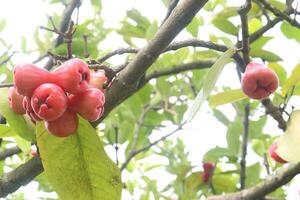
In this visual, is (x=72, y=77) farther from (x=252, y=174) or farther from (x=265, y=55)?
(x=252, y=174)

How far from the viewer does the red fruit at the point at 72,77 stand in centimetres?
82

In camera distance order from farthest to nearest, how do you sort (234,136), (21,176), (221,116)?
(221,116) → (234,136) → (21,176)

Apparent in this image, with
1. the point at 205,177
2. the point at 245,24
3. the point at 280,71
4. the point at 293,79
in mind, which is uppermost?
the point at 245,24

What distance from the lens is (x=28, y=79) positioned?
Result: 2.72ft

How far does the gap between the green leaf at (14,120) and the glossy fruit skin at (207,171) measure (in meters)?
1.24

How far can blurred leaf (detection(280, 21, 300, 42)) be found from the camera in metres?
1.67

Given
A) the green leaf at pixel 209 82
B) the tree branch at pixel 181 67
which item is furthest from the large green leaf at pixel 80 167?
the tree branch at pixel 181 67

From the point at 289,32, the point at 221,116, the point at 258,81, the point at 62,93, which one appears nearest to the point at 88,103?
the point at 62,93

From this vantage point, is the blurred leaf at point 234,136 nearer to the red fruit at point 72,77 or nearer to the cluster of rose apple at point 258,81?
the cluster of rose apple at point 258,81

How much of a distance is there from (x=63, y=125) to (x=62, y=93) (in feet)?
0.17

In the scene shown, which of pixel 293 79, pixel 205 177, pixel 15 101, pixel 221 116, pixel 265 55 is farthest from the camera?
pixel 221 116

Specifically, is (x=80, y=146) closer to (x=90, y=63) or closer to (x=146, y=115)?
(x=90, y=63)

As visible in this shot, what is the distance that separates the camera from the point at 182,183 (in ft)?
7.31

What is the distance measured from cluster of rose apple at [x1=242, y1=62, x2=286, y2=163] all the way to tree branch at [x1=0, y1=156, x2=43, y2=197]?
466mm
